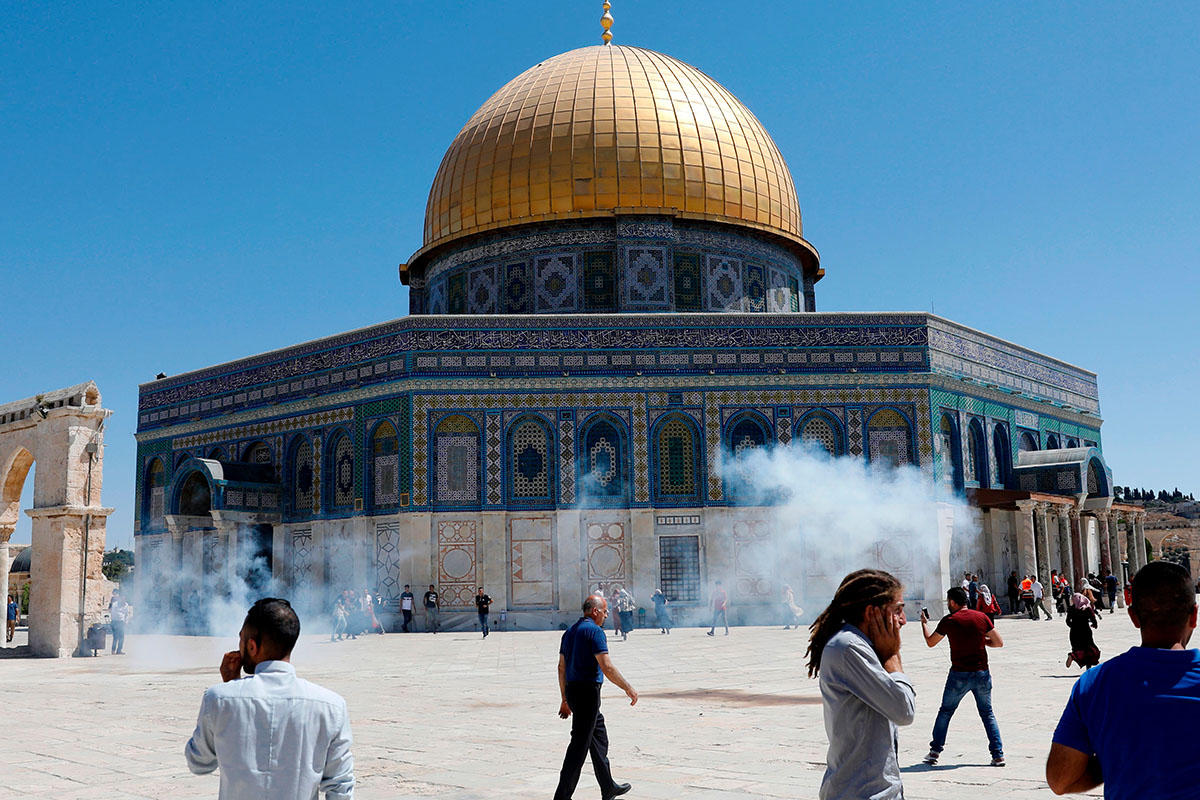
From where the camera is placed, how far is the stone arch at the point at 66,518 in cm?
2353

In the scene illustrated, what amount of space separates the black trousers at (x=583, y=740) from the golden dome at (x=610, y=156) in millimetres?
27086

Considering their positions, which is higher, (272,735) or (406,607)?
(272,735)

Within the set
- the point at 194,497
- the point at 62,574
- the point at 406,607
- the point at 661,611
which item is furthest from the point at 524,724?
Answer: the point at 194,497

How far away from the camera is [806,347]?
30.8 meters

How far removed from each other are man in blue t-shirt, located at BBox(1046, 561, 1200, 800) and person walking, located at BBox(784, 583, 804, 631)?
24.9 meters

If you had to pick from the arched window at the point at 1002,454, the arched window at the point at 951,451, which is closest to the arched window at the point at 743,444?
the arched window at the point at 951,451

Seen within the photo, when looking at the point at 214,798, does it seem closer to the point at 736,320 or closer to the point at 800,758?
the point at 800,758

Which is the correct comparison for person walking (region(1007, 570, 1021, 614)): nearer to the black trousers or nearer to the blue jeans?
the blue jeans

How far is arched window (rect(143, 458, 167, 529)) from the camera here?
3681 centimetres

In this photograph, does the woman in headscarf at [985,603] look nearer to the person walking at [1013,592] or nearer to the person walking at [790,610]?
the person walking at [790,610]

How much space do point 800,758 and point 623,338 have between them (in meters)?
21.9

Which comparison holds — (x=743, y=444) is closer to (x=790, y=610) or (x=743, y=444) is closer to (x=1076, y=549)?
(x=790, y=610)

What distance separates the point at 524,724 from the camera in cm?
1166

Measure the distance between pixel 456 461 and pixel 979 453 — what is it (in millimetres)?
14673
